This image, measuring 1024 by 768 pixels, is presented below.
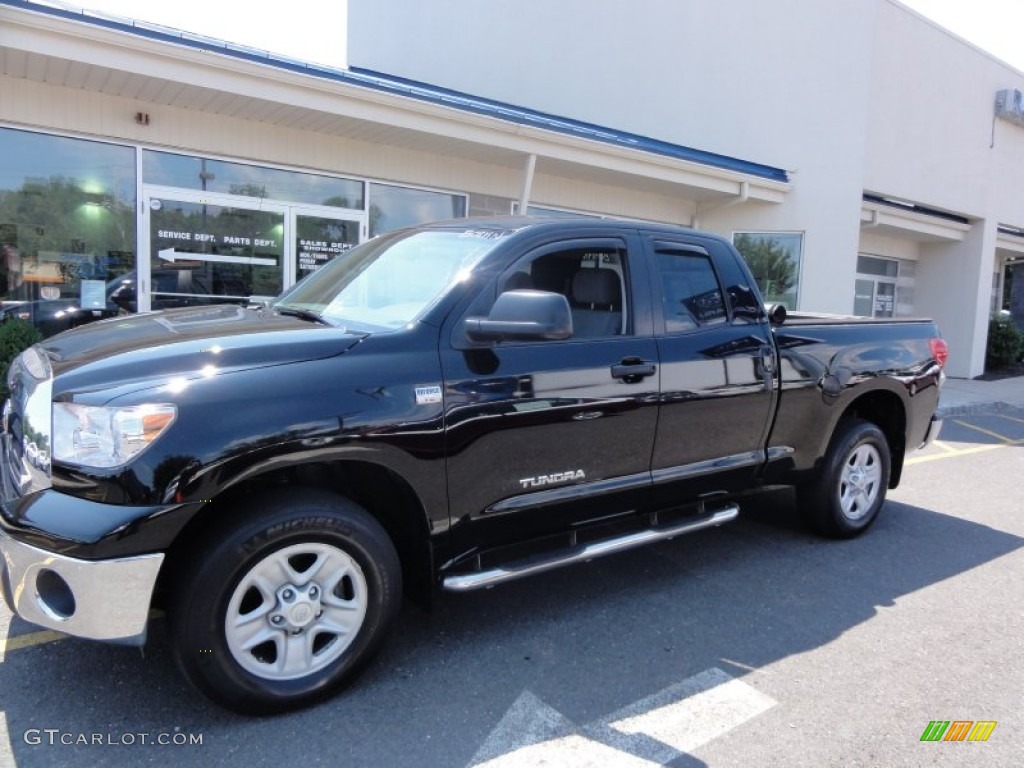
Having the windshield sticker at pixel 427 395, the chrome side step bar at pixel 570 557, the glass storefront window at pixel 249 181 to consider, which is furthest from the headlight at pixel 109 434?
the glass storefront window at pixel 249 181

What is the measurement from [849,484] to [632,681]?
2.58 m

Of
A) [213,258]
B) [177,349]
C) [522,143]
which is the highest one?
[522,143]

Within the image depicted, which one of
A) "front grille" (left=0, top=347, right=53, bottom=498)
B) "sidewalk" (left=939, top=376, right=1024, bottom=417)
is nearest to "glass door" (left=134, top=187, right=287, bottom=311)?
"front grille" (left=0, top=347, right=53, bottom=498)

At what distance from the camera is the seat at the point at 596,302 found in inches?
144

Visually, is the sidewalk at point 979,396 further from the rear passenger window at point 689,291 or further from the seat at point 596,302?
the seat at point 596,302

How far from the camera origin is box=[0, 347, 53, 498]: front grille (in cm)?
252

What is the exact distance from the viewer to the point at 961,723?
2928 millimetres

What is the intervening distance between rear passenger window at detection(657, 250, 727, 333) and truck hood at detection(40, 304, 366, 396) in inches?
68.9

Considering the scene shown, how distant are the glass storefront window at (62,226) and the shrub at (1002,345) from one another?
703 inches

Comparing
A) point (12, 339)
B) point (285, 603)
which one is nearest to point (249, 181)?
point (12, 339)

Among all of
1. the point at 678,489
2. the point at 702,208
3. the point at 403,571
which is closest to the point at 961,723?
the point at 678,489

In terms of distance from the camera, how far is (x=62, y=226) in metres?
7.93

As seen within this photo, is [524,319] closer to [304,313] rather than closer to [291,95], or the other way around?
[304,313]

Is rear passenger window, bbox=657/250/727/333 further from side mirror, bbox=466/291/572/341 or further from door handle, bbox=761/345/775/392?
side mirror, bbox=466/291/572/341
